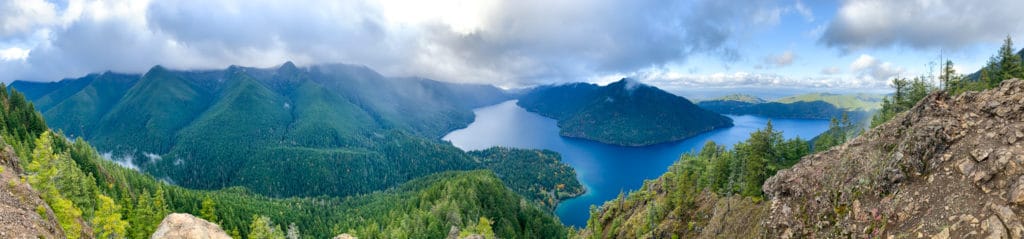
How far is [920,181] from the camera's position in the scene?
25406 mm

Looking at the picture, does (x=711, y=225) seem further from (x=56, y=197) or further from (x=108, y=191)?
(x=108, y=191)

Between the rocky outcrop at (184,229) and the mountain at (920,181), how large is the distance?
4471 centimetres

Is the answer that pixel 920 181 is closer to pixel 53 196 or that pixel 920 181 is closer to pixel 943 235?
pixel 943 235

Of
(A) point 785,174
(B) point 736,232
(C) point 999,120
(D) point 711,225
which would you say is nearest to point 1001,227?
(C) point 999,120

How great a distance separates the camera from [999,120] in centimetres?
2498

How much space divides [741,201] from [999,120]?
25730 millimetres

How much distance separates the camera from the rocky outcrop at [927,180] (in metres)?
20.9

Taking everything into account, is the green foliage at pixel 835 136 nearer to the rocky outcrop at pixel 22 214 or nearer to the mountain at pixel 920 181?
the mountain at pixel 920 181

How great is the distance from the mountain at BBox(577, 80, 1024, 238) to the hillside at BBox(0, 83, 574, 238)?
168 ft

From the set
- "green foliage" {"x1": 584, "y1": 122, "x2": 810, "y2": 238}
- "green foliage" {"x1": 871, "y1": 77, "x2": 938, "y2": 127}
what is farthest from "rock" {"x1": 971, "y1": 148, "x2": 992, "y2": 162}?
"green foliage" {"x1": 871, "y1": 77, "x2": 938, "y2": 127}

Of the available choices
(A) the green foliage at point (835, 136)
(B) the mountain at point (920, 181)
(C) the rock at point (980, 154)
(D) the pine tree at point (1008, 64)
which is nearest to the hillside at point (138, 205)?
(B) the mountain at point (920, 181)

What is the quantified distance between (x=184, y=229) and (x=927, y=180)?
49504mm

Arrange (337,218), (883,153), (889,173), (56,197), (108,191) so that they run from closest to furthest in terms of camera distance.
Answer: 1. (889,173)
2. (883,153)
3. (56,197)
4. (108,191)
5. (337,218)

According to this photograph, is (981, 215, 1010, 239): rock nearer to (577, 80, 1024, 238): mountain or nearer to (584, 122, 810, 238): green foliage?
(577, 80, 1024, 238): mountain
